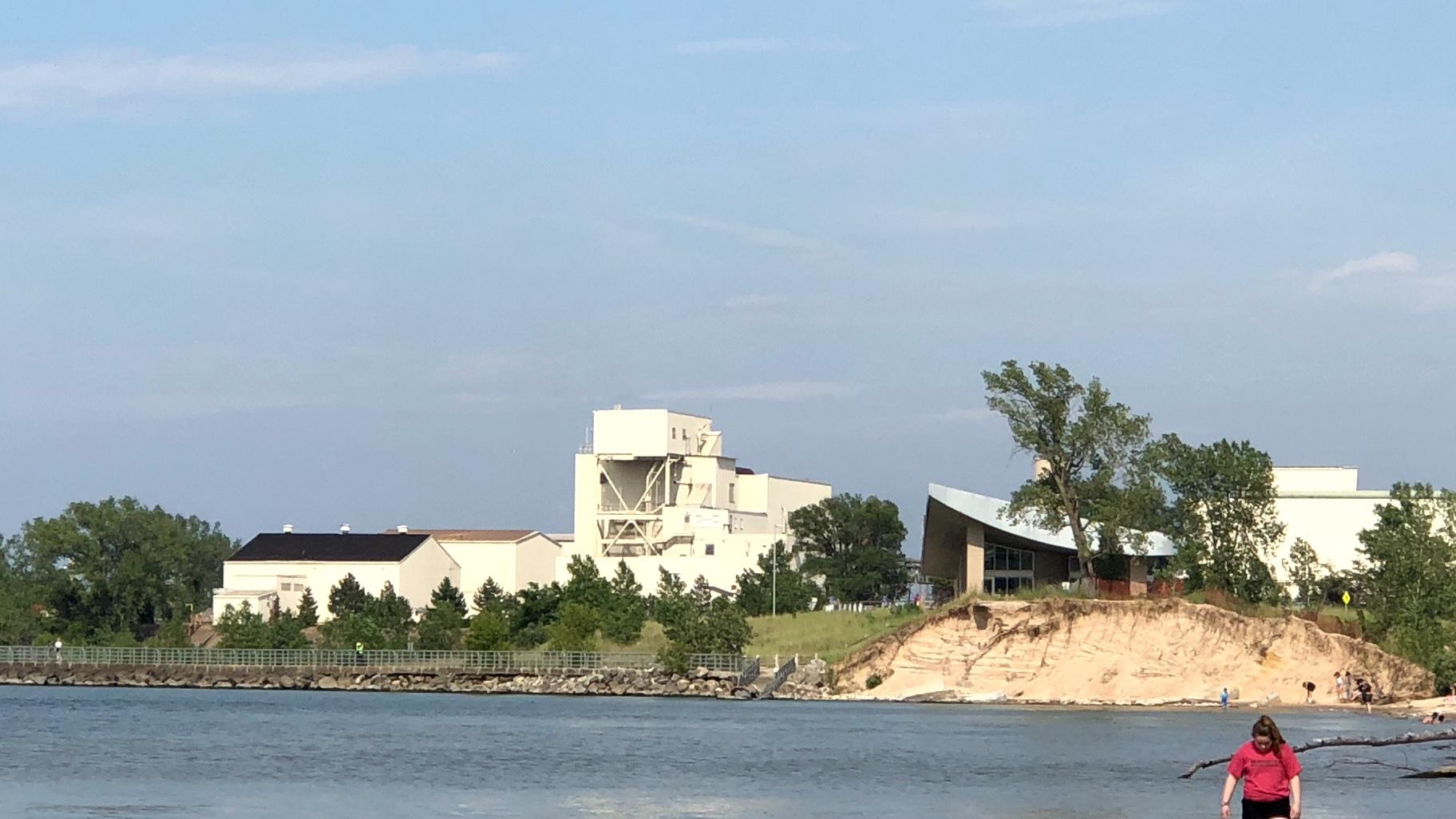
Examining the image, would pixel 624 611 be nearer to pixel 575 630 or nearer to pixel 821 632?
pixel 575 630

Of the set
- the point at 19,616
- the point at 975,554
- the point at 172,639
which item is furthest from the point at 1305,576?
the point at 19,616

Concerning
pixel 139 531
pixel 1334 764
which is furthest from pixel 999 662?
pixel 139 531

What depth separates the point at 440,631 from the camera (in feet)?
311

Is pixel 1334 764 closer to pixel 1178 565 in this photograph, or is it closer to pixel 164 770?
pixel 164 770

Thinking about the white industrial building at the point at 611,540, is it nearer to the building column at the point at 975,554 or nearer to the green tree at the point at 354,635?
the green tree at the point at 354,635

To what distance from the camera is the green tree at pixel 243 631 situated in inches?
3809

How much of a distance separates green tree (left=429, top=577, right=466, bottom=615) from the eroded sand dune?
110 ft

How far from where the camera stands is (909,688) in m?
75.3

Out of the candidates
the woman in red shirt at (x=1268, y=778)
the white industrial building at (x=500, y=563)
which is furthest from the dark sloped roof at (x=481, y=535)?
the woman in red shirt at (x=1268, y=778)

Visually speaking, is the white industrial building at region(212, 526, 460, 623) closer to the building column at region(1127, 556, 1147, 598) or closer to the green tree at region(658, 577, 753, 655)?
the green tree at region(658, 577, 753, 655)

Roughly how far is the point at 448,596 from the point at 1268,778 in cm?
8823

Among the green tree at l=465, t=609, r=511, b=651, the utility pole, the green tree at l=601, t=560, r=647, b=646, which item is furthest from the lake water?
the utility pole

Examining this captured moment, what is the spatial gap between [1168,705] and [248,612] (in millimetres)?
49928

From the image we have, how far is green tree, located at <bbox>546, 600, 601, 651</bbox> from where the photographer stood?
3514 inches
